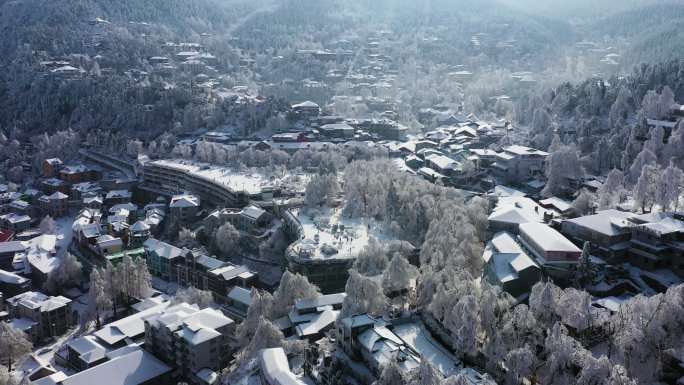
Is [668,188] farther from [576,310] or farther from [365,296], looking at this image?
[365,296]

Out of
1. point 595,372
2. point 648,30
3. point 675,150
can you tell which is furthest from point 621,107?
point 648,30

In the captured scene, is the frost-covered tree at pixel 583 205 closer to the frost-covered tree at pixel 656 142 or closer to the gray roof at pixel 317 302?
the frost-covered tree at pixel 656 142

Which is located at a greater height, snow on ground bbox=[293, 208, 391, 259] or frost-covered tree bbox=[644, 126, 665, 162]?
frost-covered tree bbox=[644, 126, 665, 162]

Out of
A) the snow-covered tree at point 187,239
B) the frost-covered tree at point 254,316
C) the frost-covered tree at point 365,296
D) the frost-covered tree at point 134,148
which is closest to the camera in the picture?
the frost-covered tree at point 365,296

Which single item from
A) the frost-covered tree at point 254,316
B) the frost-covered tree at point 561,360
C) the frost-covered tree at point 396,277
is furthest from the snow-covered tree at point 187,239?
the frost-covered tree at point 561,360

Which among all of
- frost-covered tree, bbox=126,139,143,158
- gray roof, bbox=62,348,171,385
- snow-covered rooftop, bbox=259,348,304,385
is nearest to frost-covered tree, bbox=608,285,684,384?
snow-covered rooftop, bbox=259,348,304,385

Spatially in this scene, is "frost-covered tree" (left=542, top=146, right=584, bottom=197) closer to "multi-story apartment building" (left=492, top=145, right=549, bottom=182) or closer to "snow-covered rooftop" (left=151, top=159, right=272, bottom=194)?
"multi-story apartment building" (left=492, top=145, right=549, bottom=182)
